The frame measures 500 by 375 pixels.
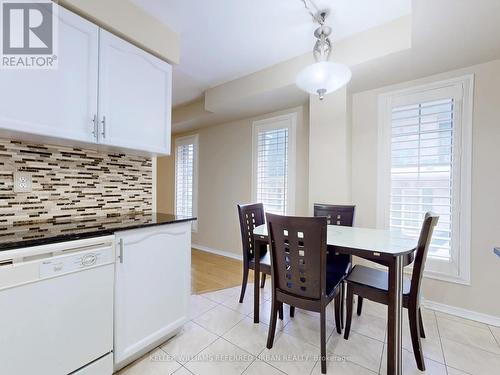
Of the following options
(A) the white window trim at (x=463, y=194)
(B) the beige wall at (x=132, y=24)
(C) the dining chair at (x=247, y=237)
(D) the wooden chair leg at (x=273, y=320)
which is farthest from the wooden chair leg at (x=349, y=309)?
(B) the beige wall at (x=132, y=24)

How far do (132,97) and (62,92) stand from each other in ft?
1.40

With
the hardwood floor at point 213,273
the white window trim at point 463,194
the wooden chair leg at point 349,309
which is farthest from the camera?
the hardwood floor at point 213,273

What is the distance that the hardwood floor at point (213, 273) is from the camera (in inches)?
109

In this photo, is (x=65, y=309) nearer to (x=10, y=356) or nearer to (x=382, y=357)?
(x=10, y=356)

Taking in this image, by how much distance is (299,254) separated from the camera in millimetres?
1520

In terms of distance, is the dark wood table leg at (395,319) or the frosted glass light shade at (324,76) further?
the frosted glass light shade at (324,76)

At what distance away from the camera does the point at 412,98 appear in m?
2.39

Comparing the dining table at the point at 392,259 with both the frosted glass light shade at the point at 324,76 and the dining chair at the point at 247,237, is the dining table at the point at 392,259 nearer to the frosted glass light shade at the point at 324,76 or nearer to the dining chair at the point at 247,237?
the dining chair at the point at 247,237

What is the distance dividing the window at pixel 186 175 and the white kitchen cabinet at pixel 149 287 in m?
2.75

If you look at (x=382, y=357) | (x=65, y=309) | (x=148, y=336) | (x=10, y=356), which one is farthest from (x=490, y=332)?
(x=10, y=356)

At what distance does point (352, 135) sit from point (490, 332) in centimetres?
210

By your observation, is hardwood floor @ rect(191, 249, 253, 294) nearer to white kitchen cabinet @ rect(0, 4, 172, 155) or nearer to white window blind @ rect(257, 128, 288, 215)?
white window blind @ rect(257, 128, 288, 215)

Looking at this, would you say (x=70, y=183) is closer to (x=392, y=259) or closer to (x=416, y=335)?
(x=392, y=259)

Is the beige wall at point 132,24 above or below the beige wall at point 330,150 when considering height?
above
